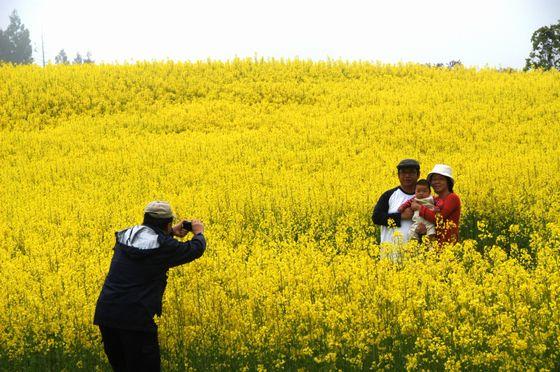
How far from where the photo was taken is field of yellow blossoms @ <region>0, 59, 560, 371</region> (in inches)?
187

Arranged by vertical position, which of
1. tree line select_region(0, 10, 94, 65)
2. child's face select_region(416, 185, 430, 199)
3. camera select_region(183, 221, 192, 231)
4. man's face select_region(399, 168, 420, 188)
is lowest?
camera select_region(183, 221, 192, 231)

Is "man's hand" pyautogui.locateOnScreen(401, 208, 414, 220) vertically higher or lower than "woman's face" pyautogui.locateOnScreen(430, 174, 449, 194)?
lower

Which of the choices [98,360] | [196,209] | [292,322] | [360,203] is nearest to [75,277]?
[98,360]

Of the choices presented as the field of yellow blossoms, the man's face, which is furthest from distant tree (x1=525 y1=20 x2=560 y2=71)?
the man's face

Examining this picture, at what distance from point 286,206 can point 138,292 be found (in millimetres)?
6421

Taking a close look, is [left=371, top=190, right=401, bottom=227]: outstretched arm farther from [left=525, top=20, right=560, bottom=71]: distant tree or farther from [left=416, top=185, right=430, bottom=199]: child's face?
[left=525, top=20, right=560, bottom=71]: distant tree

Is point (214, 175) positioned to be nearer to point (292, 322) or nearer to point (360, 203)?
point (360, 203)

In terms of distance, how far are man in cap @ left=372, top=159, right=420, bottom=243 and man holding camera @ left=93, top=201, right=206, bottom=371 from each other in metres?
2.62

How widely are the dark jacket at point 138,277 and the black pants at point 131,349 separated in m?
0.08

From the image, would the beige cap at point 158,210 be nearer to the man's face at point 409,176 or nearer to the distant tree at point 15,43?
the man's face at point 409,176

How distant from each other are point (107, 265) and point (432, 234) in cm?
374

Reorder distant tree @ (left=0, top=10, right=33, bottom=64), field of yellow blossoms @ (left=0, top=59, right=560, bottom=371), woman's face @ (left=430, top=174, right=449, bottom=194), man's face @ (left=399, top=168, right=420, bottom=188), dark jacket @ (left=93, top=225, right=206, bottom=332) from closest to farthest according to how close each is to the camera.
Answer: dark jacket @ (left=93, top=225, right=206, bottom=332) < field of yellow blossoms @ (left=0, top=59, right=560, bottom=371) < woman's face @ (left=430, top=174, right=449, bottom=194) < man's face @ (left=399, top=168, right=420, bottom=188) < distant tree @ (left=0, top=10, right=33, bottom=64)

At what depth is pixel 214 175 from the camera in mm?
14500

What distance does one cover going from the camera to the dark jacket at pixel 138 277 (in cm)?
457
